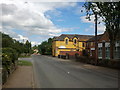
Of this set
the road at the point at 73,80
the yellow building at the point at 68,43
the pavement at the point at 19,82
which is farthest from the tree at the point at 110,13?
the yellow building at the point at 68,43

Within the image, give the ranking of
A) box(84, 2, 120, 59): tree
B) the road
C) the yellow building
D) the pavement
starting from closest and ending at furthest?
the pavement, the road, box(84, 2, 120, 59): tree, the yellow building

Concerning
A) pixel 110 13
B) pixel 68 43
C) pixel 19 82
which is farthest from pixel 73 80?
pixel 68 43

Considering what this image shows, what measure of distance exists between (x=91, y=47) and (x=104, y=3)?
1113 inches

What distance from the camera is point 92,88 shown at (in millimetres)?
9148

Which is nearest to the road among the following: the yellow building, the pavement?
the pavement

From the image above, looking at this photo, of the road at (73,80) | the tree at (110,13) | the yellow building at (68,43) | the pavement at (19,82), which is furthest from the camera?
the yellow building at (68,43)

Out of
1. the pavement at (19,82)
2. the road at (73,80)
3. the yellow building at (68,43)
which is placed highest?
the yellow building at (68,43)

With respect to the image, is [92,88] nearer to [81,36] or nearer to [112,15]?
[112,15]

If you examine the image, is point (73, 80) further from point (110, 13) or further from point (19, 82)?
point (110, 13)

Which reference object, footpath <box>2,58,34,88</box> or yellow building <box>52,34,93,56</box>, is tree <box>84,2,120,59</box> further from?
yellow building <box>52,34,93,56</box>

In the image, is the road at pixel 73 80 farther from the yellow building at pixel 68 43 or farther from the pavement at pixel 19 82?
the yellow building at pixel 68 43

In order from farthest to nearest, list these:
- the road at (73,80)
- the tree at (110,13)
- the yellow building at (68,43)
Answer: the yellow building at (68,43), the tree at (110,13), the road at (73,80)

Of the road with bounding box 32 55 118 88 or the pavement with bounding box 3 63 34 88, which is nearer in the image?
the pavement with bounding box 3 63 34 88

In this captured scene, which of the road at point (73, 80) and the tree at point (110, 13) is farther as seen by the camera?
the tree at point (110, 13)
